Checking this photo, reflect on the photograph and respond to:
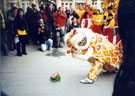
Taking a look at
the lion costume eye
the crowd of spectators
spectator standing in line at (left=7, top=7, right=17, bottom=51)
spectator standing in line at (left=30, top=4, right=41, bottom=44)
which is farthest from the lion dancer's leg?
spectator standing in line at (left=30, top=4, right=41, bottom=44)

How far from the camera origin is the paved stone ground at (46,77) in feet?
17.5

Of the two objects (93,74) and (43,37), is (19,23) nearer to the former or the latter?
(43,37)

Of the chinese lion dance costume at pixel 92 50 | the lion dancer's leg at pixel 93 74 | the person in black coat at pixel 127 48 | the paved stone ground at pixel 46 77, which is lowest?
the paved stone ground at pixel 46 77

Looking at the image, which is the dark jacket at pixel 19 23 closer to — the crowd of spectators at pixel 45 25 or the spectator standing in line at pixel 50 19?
the crowd of spectators at pixel 45 25

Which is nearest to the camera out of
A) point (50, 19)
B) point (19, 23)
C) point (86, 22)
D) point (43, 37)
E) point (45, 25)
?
point (19, 23)

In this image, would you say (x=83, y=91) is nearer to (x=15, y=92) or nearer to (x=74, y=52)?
(x=74, y=52)

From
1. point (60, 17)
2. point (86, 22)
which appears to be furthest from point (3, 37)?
point (86, 22)

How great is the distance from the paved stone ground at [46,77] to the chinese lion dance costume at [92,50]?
384mm

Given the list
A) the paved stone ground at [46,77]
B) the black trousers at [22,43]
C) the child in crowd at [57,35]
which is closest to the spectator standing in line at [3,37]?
the paved stone ground at [46,77]

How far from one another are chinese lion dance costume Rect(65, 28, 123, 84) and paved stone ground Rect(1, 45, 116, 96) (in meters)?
0.38

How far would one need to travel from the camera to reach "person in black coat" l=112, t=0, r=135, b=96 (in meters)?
1.40

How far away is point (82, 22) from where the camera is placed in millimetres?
10281

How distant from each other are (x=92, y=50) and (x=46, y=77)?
1478 millimetres

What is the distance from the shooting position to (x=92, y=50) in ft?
18.6
